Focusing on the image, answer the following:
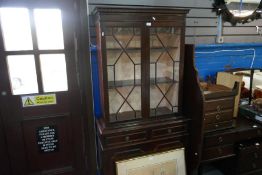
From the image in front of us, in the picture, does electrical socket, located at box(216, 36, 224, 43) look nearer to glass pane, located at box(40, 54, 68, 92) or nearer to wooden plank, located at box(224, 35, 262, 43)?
wooden plank, located at box(224, 35, 262, 43)

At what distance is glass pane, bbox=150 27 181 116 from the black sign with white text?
945mm

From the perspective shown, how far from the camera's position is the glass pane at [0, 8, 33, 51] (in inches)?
65.0

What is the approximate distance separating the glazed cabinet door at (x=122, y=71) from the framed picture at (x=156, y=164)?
388 mm

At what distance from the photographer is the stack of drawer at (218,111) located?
1891mm

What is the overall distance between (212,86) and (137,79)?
0.85 meters

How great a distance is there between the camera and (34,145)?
193cm

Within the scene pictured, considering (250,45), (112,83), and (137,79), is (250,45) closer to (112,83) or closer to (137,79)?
(137,79)

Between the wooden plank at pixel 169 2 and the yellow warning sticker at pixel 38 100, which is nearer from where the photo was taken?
the yellow warning sticker at pixel 38 100

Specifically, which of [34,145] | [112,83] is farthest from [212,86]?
[34,145]

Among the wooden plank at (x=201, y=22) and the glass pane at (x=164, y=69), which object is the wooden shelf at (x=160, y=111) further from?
the wooden plank at (x=201, y=22)

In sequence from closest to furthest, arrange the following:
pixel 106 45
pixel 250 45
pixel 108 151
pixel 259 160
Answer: pixel 106 45 < pixel 108 151 < pixel 259 160 < pixel 250 45

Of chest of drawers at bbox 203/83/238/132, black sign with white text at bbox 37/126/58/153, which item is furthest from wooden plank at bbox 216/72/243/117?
black sign with white text at bbox 37/126/58/153

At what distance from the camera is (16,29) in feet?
5.54

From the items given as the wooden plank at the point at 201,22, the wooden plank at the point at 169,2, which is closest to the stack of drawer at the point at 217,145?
the wooden plank at the point at 201,22
